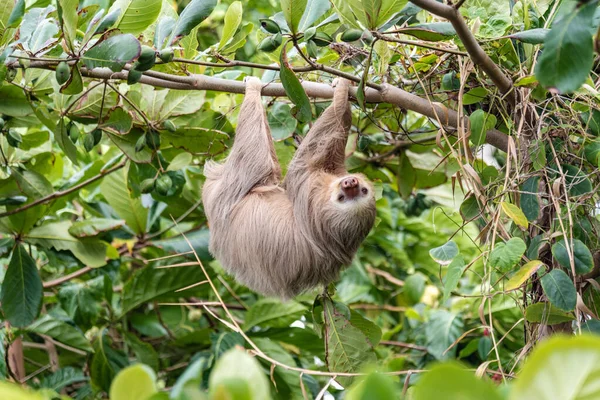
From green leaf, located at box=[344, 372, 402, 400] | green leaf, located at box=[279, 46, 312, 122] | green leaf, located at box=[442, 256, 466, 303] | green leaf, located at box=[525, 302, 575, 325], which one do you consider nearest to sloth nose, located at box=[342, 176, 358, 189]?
green leaf, located at box=[279, 46, 312, 122]

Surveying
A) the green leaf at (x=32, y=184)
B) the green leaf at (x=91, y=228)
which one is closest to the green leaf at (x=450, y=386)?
the green leaf at (x=91, y=228)

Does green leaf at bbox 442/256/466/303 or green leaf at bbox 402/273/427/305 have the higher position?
green leaf at bbox 442/256/466/303

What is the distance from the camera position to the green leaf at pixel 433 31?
2.88m

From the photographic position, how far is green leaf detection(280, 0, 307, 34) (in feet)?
9.53

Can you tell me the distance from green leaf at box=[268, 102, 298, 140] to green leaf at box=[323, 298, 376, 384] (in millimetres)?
1174

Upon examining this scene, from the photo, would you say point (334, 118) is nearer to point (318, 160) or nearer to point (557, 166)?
point (318, 160)

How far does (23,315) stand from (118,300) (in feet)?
4.62

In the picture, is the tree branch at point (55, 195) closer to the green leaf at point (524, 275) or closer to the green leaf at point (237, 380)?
the green leaf at point (524, 275)

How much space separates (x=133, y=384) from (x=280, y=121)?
3.07 m

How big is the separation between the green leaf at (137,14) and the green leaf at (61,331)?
2350mm

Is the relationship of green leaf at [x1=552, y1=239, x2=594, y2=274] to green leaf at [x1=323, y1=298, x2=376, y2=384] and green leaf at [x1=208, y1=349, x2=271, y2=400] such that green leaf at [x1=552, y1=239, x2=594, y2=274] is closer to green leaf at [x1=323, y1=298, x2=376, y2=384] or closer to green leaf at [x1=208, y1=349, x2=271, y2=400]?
green leaf at [x1=323, y1=298, x2=376, y2=384]

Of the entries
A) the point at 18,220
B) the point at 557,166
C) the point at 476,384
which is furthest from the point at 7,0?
the point at 476,384

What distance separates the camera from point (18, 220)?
172 inches

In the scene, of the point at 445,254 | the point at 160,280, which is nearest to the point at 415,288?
the point at 160,280
